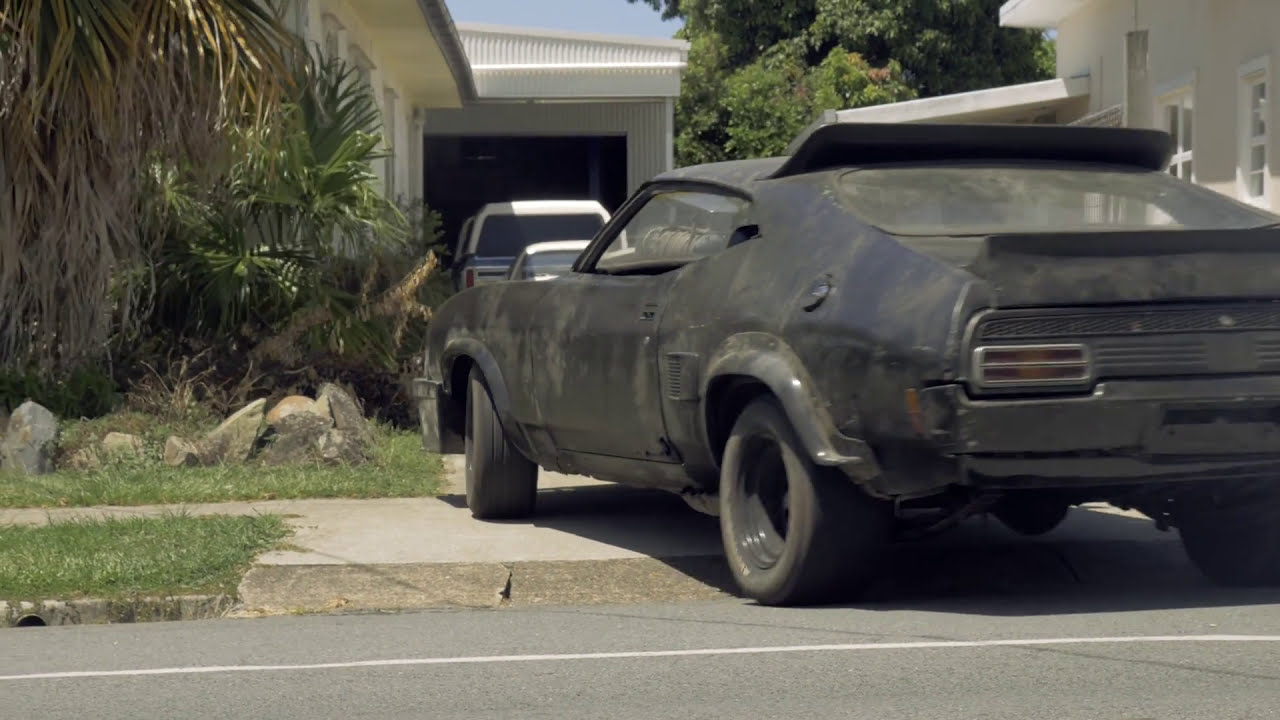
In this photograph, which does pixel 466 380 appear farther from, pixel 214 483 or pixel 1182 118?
pixel 1182 118

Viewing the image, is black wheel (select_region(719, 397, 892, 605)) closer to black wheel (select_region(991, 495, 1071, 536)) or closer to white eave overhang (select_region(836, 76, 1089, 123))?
black wheel (select_region(991, 495, 1071, 536))

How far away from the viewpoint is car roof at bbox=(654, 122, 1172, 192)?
6984 millimetres

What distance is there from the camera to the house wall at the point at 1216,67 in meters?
14.5

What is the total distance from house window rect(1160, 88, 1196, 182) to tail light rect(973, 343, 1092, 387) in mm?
11797

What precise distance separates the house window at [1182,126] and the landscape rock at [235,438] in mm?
9831

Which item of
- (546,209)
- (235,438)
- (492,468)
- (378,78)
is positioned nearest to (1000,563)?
(492,468)

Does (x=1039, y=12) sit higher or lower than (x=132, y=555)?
higher

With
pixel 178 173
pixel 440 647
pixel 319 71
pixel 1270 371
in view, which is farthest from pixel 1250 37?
pixel 440 647

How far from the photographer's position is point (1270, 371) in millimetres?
5957

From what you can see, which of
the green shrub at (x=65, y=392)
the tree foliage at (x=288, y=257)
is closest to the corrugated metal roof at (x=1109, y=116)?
the tree foliage at (x=288, y=257)

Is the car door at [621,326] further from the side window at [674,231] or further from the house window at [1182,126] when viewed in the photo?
the house window at [1182,126]

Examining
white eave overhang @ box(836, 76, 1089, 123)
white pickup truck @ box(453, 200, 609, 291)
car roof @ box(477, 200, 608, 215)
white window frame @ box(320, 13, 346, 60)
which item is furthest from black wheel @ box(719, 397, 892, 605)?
car roof @ box(477, 200, 608, 215)

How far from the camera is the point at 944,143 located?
7.06 meters

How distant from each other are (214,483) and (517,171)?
80.7 feet
